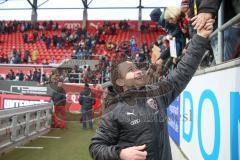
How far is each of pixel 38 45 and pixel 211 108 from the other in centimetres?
A: 2785

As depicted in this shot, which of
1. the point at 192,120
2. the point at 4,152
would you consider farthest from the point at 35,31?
the point at 192,120

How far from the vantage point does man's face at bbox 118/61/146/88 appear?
86.2 inches

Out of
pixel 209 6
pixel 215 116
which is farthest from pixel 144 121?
pixel 215 116

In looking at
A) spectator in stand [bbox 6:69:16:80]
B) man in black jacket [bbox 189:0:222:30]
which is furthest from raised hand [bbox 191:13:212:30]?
spectator in stand [bbox 6:69:16:80]

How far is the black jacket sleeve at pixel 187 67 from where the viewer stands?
7.27 ft

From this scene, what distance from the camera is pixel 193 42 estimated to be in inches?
87.4

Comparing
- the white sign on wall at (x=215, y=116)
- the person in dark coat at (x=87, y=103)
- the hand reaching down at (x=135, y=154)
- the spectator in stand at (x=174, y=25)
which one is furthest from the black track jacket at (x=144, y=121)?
the spectator in stand at (x=174, y=25)

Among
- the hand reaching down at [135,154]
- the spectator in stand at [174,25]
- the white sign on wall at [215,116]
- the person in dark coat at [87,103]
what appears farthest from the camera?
the spectator in stand at [174,25]

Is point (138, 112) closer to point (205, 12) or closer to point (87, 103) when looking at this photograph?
point (205, 12)

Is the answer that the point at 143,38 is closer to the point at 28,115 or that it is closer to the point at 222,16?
the point at 28,115

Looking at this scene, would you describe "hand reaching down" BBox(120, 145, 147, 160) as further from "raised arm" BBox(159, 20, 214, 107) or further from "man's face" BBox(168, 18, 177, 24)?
"man's face" BBox(168, 18, 177, 24)

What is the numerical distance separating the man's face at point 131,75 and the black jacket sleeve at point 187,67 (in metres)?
0.20

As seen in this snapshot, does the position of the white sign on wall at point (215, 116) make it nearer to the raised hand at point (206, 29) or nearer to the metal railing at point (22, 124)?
the raised hand at point (206, 29)

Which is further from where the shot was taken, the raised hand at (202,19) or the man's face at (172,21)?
the man's face at (172,21)
